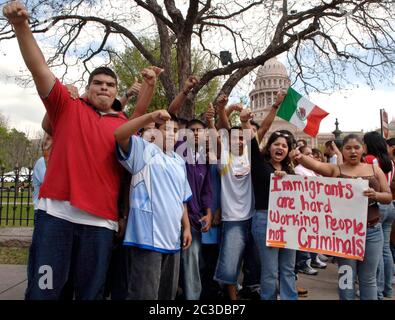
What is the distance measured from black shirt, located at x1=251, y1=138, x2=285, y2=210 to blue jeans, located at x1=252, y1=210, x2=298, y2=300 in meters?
0.11

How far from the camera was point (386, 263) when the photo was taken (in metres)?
4.29

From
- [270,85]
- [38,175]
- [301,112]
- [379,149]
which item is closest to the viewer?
[38,175]

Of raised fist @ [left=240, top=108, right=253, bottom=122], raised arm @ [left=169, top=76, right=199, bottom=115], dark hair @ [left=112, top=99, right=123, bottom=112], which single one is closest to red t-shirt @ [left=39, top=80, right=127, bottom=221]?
dark hair @ [left=112, top=99, right=123, bottom=112]

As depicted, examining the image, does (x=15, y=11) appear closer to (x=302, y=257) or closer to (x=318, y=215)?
(x=318, y=215)

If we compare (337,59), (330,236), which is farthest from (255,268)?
(337,59)

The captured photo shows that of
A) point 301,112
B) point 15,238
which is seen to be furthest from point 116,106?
point 15,238

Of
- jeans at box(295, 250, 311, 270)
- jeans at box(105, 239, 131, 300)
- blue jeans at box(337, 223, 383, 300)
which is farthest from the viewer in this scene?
jeans at box(295, 250, 311, 270)

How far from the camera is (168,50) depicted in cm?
803

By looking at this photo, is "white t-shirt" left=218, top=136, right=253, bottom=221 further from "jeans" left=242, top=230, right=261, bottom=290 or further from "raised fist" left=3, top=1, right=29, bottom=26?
"raised fist" left=3, top=1, right=29, bottom=26

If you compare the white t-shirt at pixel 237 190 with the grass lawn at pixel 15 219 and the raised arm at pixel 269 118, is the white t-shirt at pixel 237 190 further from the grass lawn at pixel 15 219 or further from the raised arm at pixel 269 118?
the grass lawn at pixel 15 219

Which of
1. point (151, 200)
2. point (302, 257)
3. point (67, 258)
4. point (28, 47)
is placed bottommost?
point (302, 257)

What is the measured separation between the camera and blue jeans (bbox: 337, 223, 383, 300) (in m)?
3.15

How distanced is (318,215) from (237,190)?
80 cm

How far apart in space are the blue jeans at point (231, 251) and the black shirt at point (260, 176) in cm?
27
